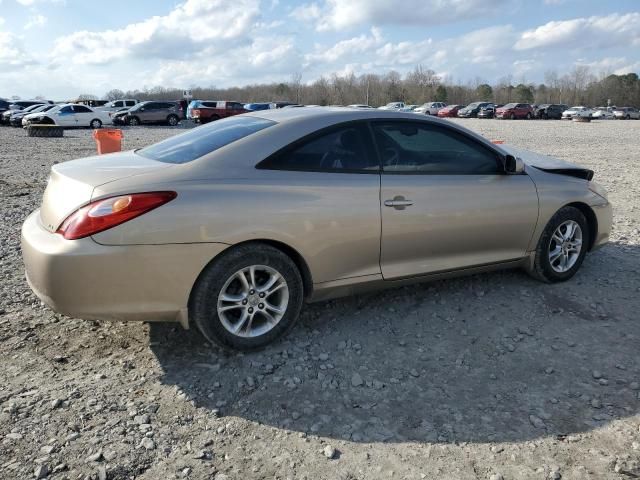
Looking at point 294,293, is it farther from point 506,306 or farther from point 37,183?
point 37,183

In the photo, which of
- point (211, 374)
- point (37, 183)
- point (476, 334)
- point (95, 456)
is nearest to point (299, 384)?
point (211, 374)

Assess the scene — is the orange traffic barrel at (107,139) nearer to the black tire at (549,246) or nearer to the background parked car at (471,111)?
the black tire at (549,246)

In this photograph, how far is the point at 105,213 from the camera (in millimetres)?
2930

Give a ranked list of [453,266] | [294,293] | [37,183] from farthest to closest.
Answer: [37,183]
[453,266]
[294,293]

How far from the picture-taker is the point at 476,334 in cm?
382

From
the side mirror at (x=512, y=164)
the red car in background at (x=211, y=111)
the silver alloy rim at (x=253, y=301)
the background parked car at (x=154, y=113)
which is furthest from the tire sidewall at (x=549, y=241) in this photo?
the background parked car at (x=154, y=113)

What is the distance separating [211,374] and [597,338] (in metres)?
2.70

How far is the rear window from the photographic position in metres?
3.50

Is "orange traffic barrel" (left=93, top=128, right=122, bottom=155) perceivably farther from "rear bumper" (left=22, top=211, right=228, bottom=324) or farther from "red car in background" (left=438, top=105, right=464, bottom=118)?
"red car in background" (left=438, top=105, right=464, bottom=118)

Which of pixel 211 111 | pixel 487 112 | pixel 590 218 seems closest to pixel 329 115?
pixel 590 218

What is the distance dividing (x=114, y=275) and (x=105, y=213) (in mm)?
348

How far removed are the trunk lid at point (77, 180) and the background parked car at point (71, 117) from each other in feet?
96.4

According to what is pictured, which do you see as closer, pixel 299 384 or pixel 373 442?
pixel 373 442

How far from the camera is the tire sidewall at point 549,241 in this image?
4539 millimetres
